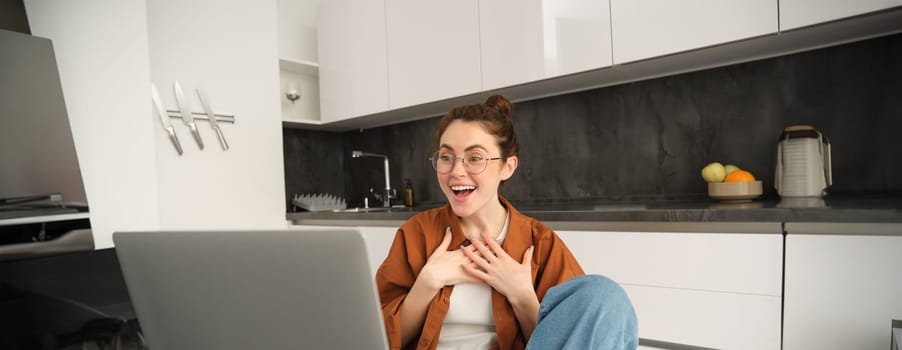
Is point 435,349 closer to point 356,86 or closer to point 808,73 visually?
point 808,73

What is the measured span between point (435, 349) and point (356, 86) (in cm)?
210

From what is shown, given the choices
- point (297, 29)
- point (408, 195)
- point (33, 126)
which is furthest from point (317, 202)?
point (33, 126)

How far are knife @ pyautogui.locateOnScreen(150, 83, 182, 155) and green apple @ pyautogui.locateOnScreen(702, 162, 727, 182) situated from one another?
2.31 m

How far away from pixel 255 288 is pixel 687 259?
4.56ft

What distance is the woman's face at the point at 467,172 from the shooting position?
108 centimetres

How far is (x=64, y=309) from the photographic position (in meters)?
1.24

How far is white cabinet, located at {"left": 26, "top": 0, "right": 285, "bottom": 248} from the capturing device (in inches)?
55.2

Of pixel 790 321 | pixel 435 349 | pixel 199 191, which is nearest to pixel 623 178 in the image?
pixel 790 321

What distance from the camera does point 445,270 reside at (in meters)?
0.98

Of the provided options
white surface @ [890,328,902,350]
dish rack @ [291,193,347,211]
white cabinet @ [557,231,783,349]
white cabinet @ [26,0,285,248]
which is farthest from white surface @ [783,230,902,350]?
dish rack @ [291,193,347,211]

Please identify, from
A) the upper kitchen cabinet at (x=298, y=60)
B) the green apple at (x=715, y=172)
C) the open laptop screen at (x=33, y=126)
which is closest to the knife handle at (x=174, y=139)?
the upper kitchen cabinet at (x=298, y=60)

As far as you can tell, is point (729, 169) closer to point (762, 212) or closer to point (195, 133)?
point (762, 212)

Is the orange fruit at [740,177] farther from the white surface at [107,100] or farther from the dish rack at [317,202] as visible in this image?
the dish rack at [317,202]

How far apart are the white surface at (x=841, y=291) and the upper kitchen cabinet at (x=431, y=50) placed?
1437 millimetres
